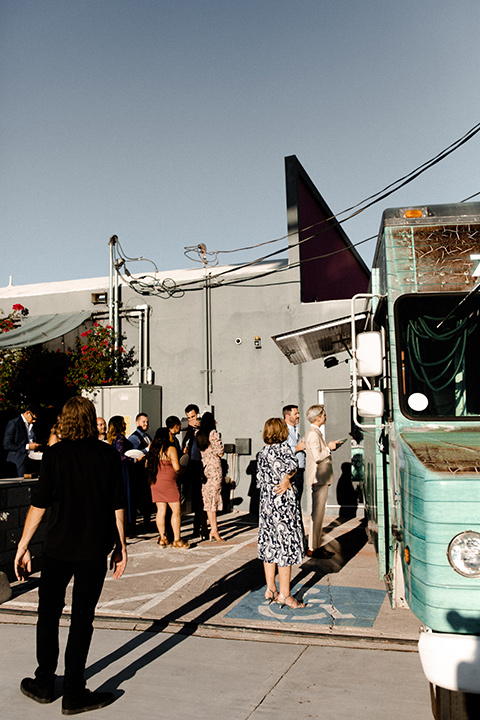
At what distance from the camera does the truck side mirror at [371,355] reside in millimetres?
4598

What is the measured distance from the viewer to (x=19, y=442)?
10.7m

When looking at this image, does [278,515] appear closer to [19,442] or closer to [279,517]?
[279,517]

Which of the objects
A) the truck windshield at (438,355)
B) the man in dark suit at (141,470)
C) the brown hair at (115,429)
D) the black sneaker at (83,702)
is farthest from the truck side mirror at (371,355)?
the man in dark suit at (141,470)

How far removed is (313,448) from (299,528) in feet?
7.10

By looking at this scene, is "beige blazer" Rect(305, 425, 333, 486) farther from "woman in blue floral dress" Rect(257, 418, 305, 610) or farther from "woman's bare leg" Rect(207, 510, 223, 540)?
"woman in blue floral dress" Rect(257, 418, 305, 610)

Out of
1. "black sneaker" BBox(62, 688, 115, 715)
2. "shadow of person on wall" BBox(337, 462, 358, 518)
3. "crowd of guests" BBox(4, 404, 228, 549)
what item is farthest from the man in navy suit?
"black sneaker" BBox(62, 688, 115, 715)

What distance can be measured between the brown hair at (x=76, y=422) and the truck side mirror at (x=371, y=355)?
195cm

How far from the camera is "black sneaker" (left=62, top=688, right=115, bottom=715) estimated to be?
12.6 feet

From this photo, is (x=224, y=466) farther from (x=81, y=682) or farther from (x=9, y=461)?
(x=81, y=682)

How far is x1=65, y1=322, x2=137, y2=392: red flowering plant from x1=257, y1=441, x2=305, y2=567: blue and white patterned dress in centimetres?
730

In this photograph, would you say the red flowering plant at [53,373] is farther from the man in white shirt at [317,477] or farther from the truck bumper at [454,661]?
the truck bumper at [454,661]

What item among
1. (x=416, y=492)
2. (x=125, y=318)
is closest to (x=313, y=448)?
(x=416, y=492)

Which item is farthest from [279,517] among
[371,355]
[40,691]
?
[40,691]

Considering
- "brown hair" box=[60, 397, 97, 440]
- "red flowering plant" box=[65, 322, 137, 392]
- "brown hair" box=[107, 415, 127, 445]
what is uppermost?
"red flowering plant" box=[65, 322, 137, 392]
